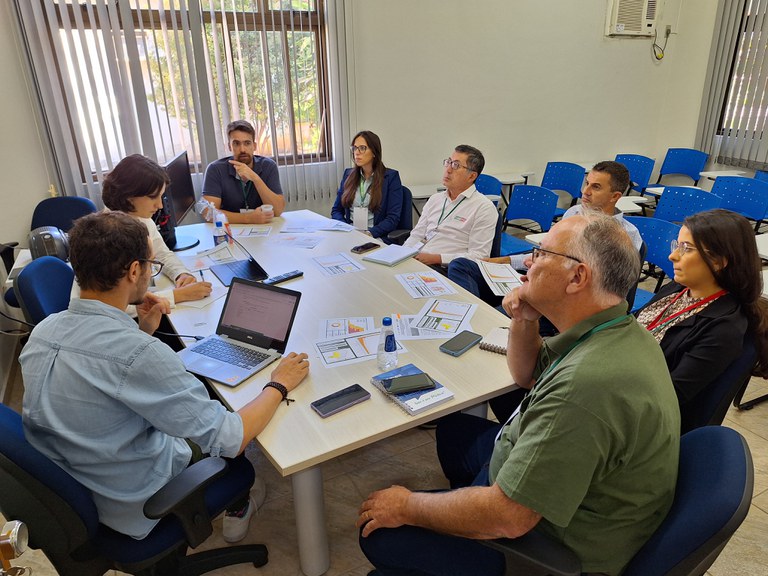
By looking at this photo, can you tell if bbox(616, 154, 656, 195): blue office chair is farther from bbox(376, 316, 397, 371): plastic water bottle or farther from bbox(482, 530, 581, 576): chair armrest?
bbox(482, 530, 581, 576): chair armrest

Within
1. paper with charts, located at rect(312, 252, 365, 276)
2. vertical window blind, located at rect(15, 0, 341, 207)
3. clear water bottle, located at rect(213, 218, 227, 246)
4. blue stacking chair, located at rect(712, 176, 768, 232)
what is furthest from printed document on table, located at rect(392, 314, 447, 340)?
blue stacking chair, located at rect(712, 176, 768, 232)

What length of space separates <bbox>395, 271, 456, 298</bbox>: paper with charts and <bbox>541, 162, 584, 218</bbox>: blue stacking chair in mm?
3078

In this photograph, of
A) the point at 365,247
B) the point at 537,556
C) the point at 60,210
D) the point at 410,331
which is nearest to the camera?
the point at 537,556

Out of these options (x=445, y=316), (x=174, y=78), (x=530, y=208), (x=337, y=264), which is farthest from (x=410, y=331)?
(x=174, y=78)

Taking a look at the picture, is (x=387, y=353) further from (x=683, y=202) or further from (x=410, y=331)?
(x=683, y=202)

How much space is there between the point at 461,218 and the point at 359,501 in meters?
1.88

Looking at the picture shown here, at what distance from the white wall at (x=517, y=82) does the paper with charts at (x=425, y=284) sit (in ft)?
8.50

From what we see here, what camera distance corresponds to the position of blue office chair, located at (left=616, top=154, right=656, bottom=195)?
5559mm

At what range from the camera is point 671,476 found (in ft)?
3.64

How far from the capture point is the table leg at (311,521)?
1.65m

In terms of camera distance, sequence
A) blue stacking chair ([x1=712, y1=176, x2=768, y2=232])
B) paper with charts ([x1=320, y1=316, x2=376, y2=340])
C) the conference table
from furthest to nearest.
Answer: blue stacking chair ([x1=712, y1=176, x2=768, y2=232]) < paper with charts ([x1=320, y1=316, x2=376, y2=340]) < the conference table

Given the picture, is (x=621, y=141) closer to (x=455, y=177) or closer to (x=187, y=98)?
(x=455, y=177)

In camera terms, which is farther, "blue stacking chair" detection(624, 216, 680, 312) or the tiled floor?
"blue stacking chair" detection(624, 216, 680, 312)

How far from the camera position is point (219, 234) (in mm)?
3176
